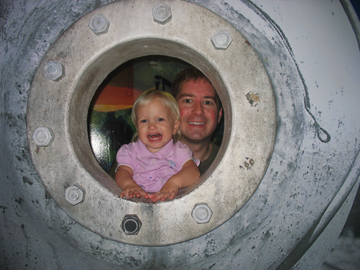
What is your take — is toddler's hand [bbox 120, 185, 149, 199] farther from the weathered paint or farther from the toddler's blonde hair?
the toddler's blonde hair

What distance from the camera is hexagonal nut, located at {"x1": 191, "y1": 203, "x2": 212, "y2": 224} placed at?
87 cm

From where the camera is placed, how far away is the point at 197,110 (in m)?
1.96

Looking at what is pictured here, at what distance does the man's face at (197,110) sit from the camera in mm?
1962

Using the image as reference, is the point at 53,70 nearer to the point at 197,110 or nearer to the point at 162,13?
the point at 162,13

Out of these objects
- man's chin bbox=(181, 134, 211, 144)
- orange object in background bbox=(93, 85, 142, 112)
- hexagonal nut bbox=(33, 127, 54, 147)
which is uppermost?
orange object in background bbox=(93, 85, 142, 112)

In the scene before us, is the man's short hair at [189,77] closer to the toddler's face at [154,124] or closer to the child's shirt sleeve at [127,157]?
the toddler's face at [154,124]

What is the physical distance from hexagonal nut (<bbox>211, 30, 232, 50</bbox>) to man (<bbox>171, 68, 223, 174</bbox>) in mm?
1098

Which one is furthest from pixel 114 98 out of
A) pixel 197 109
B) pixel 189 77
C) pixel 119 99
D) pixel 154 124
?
pixel 154 124

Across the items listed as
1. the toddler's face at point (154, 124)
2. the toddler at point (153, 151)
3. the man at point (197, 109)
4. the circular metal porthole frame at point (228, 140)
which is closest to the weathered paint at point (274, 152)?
the circular metal porthole frame at point (228, 140)

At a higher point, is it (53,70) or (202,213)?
(53,70)

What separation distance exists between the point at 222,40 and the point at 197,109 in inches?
43.6

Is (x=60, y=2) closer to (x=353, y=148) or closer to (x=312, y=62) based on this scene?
(x=312, y=62)

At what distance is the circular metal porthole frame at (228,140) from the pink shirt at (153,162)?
58 cm

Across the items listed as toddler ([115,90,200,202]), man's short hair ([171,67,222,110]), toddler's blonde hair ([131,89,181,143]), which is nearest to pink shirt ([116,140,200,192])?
toddler ([115,90,200,202])
